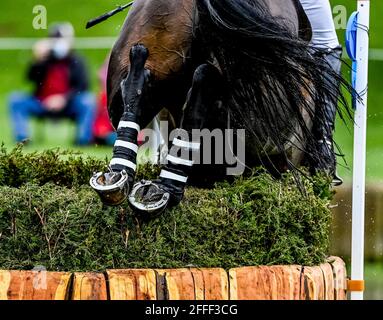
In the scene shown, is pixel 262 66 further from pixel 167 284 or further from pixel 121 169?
pixel 167 284

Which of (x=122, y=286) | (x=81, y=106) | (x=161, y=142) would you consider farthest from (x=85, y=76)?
(x=122, y=286)

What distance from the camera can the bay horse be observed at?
4.29 meters

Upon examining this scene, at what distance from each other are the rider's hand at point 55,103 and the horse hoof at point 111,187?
7560mm

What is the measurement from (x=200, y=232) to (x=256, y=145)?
0.70m

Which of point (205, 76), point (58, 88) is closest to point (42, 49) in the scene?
point (58, 88)

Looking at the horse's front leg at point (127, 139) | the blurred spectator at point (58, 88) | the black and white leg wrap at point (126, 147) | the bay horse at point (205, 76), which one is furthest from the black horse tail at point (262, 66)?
the blurred spectator at point (58, 88)

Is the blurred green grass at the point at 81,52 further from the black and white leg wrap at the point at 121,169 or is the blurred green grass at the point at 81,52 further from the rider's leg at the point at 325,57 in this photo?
the black and white leg wrap at the point at 121,169

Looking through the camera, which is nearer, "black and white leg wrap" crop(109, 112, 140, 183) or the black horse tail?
"black and white leg wrap" crop(109, 112, 140, 183)

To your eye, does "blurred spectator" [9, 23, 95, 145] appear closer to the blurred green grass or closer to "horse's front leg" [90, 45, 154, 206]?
the blurred green grass

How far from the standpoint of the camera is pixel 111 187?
400 cm

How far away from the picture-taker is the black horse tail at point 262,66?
4301 millimetres

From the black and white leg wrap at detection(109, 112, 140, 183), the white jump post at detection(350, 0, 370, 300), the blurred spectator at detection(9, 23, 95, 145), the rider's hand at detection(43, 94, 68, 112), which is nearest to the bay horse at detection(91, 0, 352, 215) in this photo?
the black and white leg wrap at detection(109, 112, 140, 183)

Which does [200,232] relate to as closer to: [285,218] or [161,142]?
[285,218]

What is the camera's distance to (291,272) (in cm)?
406
